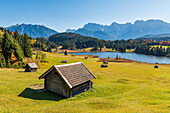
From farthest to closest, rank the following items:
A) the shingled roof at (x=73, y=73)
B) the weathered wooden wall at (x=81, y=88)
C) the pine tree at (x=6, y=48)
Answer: the pine tree at (x=6, y=48) < the weathered wooden wall at (x=81, y=88) < the shingled roof at (x=73, y=73)

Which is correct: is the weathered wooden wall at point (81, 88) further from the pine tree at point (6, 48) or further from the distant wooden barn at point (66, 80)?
the pine tree at point (6, 48)

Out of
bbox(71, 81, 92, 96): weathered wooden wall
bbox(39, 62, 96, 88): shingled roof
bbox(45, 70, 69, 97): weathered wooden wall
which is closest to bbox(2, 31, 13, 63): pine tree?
bbox(39, 62, 96, 88): shingled roof

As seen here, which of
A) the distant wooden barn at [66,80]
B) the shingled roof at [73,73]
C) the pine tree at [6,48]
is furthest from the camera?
the pine tree at [6,48]

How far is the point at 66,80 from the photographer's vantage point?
21.3 metres

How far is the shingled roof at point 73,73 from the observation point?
21891mm

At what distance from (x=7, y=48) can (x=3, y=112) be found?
2509 inches

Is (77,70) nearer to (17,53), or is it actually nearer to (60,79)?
(60,79)

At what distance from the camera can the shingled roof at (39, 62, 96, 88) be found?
71.8 feet

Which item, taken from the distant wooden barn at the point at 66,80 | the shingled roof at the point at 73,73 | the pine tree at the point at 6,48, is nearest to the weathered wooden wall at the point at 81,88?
the distant wooden barn at the point at 66,80

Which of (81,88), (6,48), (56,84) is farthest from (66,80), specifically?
(6,48)

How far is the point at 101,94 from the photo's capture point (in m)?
24.0

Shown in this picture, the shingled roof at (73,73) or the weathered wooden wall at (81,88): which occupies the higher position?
the shingled roof at (73,73)

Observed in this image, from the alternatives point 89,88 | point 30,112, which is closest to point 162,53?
point 89,88

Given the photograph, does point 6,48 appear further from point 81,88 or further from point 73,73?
point 81,88
